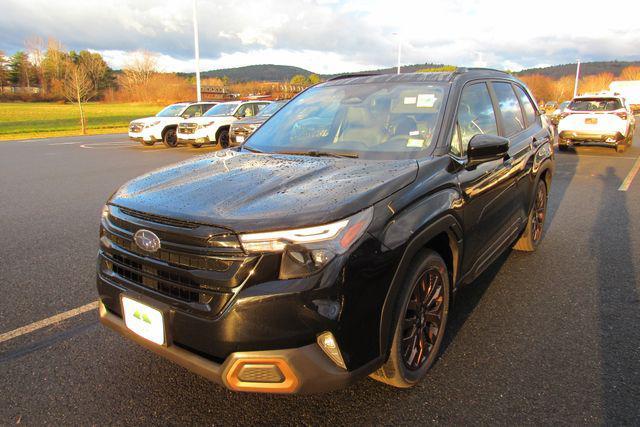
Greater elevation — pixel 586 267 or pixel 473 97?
pixel 473 97

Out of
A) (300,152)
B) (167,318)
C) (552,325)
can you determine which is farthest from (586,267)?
(167,318)

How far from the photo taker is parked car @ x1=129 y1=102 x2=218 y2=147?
16.6m

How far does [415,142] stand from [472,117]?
69cm

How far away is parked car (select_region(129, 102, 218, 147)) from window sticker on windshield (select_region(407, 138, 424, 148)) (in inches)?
596

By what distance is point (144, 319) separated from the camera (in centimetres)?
225

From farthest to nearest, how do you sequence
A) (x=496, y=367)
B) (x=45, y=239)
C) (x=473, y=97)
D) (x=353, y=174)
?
1. (x=45, y=239)
2. (x=473, y=97)
3. (x=496, y=367)
4. (x=353, y=174)

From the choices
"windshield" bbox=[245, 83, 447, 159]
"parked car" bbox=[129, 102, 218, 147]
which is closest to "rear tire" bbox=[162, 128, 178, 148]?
"parked car" bbox=[129, 102, 218, 147]

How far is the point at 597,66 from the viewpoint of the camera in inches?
6314

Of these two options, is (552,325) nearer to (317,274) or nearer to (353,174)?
(353,174)

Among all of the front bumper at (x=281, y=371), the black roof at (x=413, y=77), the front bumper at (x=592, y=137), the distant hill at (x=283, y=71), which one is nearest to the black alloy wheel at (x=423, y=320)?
the front bumper at (x=281, y=371)

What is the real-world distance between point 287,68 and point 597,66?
4218 inches

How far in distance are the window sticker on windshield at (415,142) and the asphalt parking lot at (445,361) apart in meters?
1.29

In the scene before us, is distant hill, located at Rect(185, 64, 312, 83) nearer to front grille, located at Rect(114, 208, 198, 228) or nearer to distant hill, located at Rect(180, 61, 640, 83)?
distant hill, located at Rect(180, 61, 640, 83)

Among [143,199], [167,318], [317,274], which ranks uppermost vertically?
[143,199]
